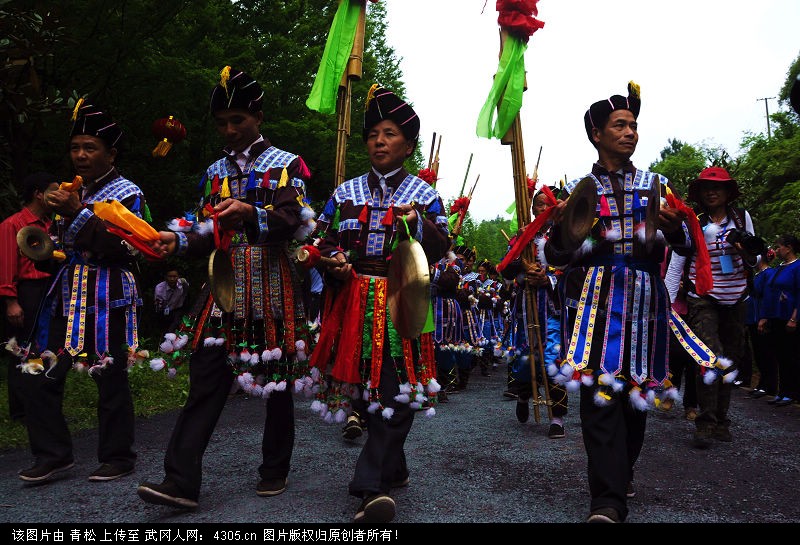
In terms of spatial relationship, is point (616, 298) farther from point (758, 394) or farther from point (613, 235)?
point (758, 394)

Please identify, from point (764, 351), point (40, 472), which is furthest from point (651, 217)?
point (764, 351)

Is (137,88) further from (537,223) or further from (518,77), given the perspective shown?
(537,223)

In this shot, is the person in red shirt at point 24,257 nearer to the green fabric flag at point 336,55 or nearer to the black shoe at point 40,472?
the black shoe at point 40,472

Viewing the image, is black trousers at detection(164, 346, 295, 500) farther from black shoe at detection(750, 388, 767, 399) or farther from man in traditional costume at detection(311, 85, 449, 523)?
black shoe at detection(750, 388, 767, 399)

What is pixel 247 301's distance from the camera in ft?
12.1

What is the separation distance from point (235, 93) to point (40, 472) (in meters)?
2.58

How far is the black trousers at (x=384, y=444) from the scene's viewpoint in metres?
3.26

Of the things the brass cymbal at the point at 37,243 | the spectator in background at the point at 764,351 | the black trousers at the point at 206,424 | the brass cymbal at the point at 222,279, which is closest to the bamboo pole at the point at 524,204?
the black trousers at the point at 206,424

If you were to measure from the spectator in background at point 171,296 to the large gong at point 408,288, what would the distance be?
9.12 metres

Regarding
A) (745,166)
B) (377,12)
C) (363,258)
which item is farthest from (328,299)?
(377,12)

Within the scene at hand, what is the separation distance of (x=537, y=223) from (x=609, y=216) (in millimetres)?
385

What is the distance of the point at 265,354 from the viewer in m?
3.66

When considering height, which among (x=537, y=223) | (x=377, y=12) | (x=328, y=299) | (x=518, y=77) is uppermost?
(x=377, y=12)

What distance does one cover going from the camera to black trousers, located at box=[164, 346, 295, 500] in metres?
3.34
